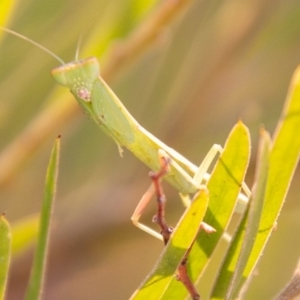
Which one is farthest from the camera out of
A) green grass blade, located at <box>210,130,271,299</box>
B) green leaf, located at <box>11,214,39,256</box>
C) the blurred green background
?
the blurred green background

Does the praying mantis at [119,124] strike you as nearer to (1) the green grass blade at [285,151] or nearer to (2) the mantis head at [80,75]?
(2) the mantis head at [80,75]

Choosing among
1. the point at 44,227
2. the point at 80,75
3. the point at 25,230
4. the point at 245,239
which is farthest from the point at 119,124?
the point at 245,239

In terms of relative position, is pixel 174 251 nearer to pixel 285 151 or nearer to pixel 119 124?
pixel 285 151

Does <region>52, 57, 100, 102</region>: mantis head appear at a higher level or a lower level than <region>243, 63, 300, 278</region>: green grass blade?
higher

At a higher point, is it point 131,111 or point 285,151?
point 131,111

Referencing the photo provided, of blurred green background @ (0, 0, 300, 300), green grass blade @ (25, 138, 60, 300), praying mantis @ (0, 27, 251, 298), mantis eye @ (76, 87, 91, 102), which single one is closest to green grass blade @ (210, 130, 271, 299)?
green grass blade @ (25, 138, 60, 300)

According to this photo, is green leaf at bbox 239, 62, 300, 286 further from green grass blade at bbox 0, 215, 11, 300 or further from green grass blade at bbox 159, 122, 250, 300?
green grass blade at bbox 0, 215, 11, 300

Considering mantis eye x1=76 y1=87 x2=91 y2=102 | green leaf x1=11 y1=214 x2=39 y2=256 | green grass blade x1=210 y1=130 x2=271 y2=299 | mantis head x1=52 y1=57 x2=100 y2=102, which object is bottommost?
green grass blade x1=210 y1=130 x2=271 y2=299

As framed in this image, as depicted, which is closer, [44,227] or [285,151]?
[285,151]
